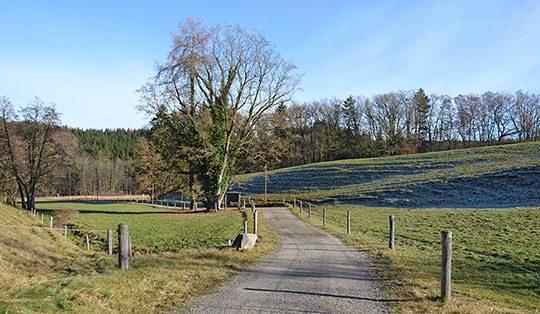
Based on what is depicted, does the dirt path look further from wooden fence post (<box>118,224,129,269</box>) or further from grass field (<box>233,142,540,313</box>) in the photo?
wooden fence post (<box>118,224,129,269</box>)

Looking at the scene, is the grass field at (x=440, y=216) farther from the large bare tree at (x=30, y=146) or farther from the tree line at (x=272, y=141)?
the large bare tree at (x=30, y=146)

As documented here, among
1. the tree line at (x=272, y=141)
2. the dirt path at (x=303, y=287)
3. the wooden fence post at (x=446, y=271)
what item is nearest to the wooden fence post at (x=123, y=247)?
the dirt path at (x=303, y=287)

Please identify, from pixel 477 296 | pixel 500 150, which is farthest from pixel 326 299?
pixel 500 150

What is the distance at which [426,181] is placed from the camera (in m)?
41.1

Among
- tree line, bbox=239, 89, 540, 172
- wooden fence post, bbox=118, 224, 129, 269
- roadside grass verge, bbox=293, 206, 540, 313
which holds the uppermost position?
tree line, bbox=239, 89, 540, 172

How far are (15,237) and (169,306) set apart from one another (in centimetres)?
1128

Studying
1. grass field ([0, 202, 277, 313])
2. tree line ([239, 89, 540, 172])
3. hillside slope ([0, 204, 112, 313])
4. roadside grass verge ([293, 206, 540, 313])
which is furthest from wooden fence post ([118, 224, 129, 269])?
tree line ([239, 89, 540, 172])

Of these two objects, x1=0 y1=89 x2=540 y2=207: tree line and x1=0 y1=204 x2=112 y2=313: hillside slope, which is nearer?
x1=0 y1=204 x2=112 y2=313: hillside slope

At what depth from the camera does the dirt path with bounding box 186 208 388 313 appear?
5633mm

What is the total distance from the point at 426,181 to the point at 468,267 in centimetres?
3348

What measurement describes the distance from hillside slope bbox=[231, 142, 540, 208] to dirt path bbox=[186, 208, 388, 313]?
2792 cm

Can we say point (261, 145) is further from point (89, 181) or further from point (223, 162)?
point (89, 181)

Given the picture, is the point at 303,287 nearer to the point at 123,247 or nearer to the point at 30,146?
the point at 123,247

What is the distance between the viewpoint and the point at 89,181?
97.5m
